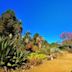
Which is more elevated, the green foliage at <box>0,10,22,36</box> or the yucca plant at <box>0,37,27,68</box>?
the green foliage at <box>0,10,22,36</box>

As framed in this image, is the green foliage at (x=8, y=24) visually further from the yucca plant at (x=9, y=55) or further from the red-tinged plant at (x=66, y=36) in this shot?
the red-tinged plant at (x=66, y=36)

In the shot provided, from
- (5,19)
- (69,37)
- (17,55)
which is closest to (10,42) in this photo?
(17,55)

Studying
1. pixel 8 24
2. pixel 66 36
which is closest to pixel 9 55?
pixel 8 24

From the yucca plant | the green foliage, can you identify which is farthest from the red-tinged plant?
the yucca plant

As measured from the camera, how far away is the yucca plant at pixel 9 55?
40.8ft

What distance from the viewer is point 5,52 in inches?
496

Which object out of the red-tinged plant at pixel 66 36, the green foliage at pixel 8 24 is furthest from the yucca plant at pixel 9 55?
the red-tinged plant at pixel 66 36

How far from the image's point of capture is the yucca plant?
40.8 feet

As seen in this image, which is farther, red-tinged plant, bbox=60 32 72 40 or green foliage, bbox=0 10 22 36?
red-tinged plant, bbox=60 32 72 40

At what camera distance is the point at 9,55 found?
12938mm

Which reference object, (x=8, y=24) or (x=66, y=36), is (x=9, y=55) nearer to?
(x=8, y=24)

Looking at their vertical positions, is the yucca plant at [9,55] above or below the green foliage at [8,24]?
below

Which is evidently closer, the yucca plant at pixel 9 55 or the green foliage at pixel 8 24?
the yucca plant at pixel 9 55

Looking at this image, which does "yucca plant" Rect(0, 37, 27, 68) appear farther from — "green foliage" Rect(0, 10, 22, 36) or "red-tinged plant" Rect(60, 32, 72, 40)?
"red-tinged plant" Rect(60, 32, 72, 40)
